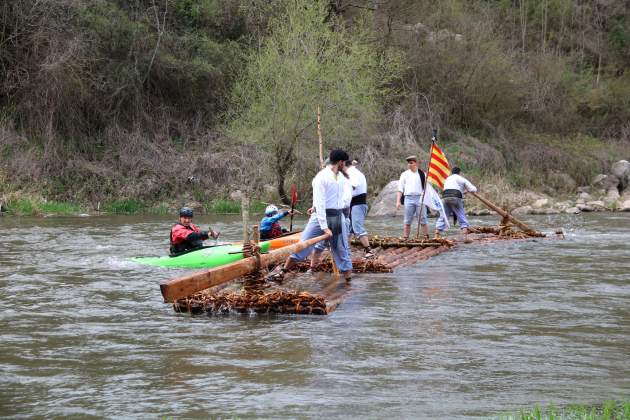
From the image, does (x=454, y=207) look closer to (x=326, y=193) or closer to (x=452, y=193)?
(x=452, y=193)

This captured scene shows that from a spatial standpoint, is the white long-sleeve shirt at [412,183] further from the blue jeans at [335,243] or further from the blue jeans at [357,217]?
the blue jeans at [335,243]

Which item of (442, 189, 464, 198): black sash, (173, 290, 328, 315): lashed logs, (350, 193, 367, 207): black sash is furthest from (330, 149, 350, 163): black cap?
(442, 189, 464, 198): black sash

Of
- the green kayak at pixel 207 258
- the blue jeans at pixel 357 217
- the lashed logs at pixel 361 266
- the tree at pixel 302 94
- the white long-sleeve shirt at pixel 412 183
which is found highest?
the tree at pixel 302 94

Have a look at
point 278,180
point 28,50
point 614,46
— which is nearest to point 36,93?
point 28,50

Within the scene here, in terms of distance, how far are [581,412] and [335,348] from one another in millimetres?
2798

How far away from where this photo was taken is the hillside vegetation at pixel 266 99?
31.6m

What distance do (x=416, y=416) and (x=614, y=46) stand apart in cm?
4640

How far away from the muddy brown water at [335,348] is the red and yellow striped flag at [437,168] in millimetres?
2810

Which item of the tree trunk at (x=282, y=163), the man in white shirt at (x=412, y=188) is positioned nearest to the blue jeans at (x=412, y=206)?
the man in white shirt at (x=412, y=188)

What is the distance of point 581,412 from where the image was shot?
605 cm

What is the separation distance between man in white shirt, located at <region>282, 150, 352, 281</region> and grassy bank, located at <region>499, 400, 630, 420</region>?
5719mm

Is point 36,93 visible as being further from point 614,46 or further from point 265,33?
point 614,46

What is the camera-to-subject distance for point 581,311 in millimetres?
10352

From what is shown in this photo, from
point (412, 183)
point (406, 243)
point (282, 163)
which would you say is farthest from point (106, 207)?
point (406, 243)
